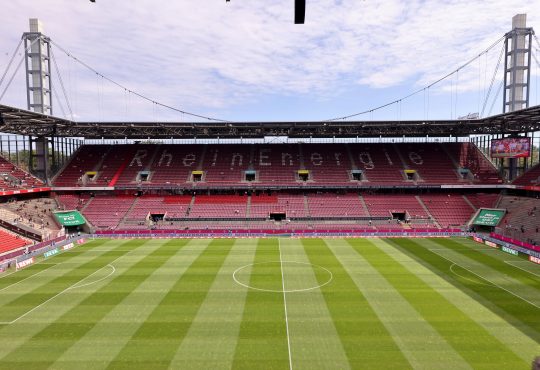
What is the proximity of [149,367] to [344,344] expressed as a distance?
916 centimetres

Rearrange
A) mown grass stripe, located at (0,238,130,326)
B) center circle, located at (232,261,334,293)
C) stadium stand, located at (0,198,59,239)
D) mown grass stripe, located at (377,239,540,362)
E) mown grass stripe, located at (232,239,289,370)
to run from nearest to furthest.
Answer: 1. mown grass stripe, located at (232,239,289,370)
2. mown grass stripe, located at (377,239,540,362)
3. mown grass stripe, located at (0,238,130,326)
4. center circle, located at (232,261,334,293)
5. stadium stand, located at (0,198,59,239)

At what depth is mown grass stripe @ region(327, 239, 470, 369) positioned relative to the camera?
49.6 ft

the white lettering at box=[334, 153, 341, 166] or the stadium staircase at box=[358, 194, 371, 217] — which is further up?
the white lettering at box=[334, 153, 341, 166]

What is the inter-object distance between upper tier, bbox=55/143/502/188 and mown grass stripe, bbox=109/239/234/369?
3183 centimetres

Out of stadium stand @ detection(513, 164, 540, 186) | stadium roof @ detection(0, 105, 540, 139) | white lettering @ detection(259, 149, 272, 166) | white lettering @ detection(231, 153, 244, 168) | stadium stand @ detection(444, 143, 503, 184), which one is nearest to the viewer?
stadium stand @ detection(513, 164, 540, 186)

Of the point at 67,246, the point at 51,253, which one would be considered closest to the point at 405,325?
the point at 51,253

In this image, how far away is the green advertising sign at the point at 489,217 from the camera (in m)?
47.2

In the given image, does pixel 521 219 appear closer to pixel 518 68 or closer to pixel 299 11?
pixel 518 68

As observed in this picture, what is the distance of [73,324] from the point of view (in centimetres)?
1881

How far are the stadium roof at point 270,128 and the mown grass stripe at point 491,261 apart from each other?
1940cm

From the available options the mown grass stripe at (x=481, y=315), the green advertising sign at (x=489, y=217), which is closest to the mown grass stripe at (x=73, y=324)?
the mown grass stripe at (x=481, y=315)

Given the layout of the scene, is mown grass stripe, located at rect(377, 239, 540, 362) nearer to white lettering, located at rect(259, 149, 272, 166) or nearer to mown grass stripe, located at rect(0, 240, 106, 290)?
mown grass stripe, located at rect(0, 240, 106, 290)

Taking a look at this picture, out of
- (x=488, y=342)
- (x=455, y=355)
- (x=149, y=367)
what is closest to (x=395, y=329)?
(x=455, y=355)

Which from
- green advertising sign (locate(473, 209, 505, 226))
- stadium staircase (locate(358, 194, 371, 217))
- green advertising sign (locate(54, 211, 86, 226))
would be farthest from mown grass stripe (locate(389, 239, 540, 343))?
green advertising sign (locate(54, 211, 86, 226))
